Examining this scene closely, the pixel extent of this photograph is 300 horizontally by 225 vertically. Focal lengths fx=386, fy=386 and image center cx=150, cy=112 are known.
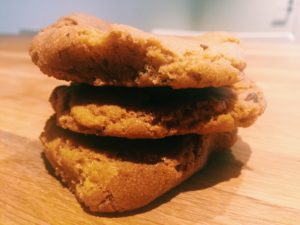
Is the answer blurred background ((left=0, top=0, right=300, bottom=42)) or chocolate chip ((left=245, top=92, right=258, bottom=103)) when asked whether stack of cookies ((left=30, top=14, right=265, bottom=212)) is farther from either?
blurred background ((left=0, top=0, right=300, bottom=42))

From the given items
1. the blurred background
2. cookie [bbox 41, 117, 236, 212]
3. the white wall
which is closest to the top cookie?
cookie [bbox 41, 117, 236, 212]

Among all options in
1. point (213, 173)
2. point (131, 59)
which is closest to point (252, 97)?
point (213, 173)

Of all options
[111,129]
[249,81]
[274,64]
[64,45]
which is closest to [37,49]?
[64,45]

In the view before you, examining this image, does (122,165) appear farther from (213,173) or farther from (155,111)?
(213,173)

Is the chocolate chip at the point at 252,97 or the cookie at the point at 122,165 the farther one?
the chocolate chip at the point at 252,97

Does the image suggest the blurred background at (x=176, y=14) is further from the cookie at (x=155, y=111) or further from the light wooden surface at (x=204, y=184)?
the cookie at (x=155, y=111)

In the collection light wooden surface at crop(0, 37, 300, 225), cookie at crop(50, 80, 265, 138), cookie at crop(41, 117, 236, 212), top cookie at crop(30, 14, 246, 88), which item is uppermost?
top cookie at crop(30, 14, 246, 88)

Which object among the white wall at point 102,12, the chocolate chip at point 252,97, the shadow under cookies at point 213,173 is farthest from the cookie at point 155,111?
the white wall at point 102,12

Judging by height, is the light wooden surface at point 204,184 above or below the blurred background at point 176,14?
above
